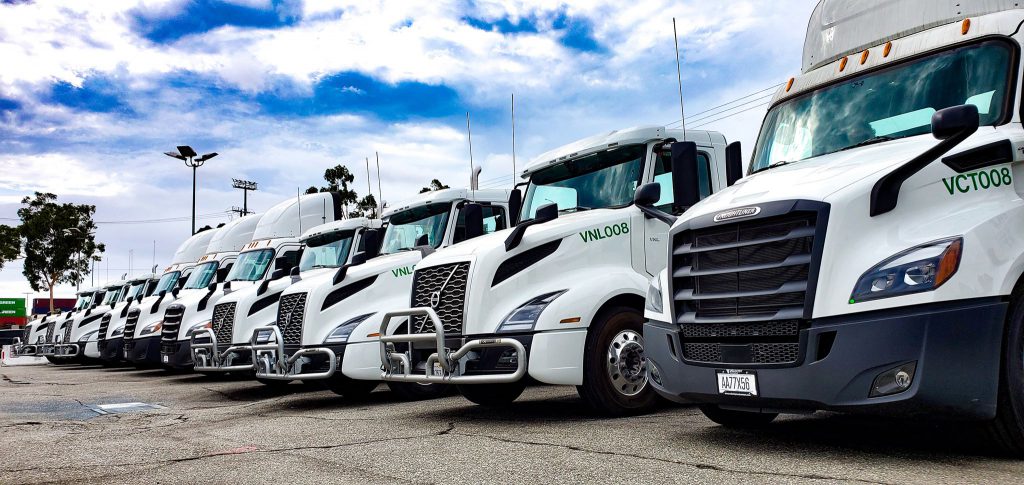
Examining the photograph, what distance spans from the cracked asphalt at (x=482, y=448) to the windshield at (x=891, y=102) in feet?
6.85

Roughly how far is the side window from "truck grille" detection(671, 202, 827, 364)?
2467 millimetres

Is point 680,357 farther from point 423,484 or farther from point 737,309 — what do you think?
point 423,484

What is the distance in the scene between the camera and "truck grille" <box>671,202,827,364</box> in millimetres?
5328

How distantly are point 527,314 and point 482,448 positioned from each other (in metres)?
1.73

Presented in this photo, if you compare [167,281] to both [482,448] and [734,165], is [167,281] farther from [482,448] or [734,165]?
[734,165]

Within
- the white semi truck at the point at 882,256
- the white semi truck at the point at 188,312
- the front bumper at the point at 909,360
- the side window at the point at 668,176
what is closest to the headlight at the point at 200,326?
the white semi truck at the point at 188,312

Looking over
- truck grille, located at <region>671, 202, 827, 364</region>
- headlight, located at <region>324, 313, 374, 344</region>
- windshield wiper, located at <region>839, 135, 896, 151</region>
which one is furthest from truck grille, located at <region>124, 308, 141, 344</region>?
windshield wiper, located at <region>839, 135, 896, 151</region>

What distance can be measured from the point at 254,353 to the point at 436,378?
4204mm

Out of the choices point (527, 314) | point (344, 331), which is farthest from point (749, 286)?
point (344, 331)

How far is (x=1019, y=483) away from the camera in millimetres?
4496

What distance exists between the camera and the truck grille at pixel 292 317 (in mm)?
11242

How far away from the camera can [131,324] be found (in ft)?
63.8

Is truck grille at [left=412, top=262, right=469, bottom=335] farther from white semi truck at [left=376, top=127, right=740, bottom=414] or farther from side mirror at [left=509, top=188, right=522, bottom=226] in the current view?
side mirror at [left=509, top=188, right=522, bottom=226]

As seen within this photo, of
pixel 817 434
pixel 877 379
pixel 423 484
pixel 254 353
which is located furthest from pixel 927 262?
pixel 254 353
